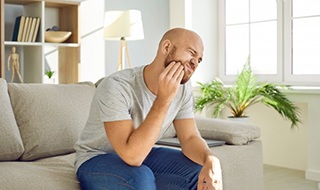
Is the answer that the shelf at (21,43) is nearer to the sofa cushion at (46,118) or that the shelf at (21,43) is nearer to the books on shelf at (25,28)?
the books on shelf at (25,28)

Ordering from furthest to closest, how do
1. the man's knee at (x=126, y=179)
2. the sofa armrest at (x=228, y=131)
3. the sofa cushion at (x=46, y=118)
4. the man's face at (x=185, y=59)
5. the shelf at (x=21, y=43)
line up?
the shelf at (x=21, y=43) < the sofa armrest at (x=228, y=131) < the sofa cushion at (x=46, y=118) < the man's face at (x=185, y=59) < the man's knee at (x=126, y=179)

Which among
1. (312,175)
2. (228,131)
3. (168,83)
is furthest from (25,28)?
(168,83)

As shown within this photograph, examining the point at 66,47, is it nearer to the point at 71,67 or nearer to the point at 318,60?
the point at 71,67

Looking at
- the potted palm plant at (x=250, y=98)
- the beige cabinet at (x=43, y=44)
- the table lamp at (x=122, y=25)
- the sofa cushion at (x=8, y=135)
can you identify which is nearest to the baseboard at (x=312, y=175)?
the potted palm plant at (x=250, y=98)

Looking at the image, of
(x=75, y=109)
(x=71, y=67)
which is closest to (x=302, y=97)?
(x=71, y=67)

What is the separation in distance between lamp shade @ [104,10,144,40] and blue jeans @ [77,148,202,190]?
2469 mm

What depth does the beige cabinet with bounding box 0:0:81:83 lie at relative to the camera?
14.5 feet

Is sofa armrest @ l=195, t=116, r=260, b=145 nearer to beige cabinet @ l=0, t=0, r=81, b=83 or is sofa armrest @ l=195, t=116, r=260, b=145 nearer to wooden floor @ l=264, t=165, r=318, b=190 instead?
wooden floor @ l=264, t=165, r=318, b=190

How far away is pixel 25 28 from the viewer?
4406 mm

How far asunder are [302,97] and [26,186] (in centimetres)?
291

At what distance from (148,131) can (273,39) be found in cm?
340

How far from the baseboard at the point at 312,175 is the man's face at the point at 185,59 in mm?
2660

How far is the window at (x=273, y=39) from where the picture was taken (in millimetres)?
4707

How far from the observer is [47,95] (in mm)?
2684
